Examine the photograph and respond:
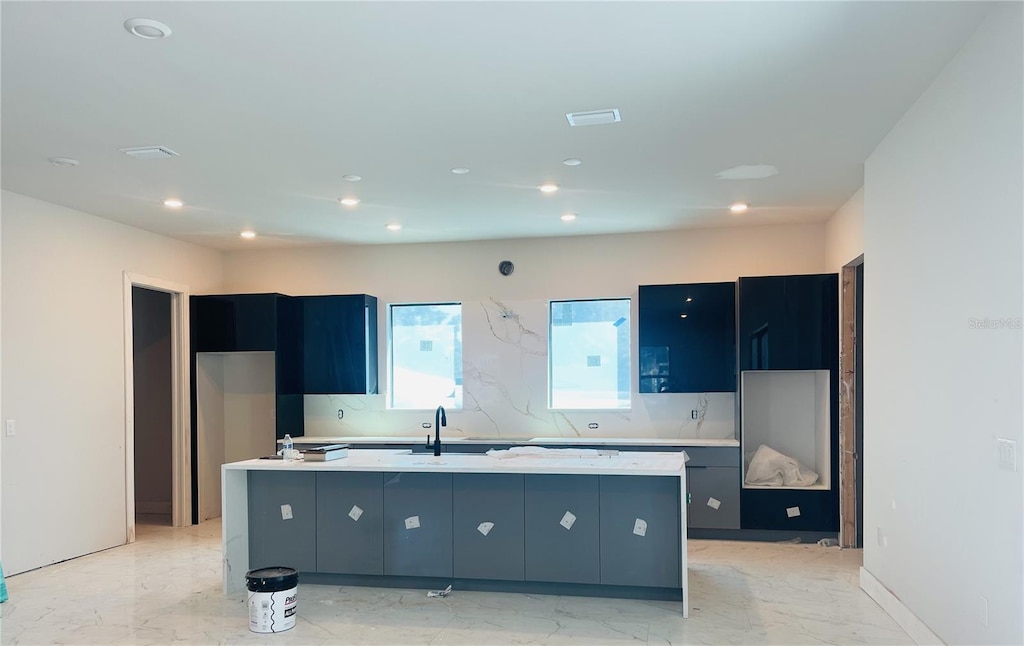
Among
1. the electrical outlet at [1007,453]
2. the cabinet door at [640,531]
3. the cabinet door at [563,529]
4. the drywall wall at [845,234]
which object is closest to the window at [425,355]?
the cabinet door at [563,529]

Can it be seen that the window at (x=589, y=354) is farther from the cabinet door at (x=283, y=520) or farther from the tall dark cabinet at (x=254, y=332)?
the cabinet door at (x=283, y=520)

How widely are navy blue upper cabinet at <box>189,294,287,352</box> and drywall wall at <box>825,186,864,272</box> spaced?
485 cm

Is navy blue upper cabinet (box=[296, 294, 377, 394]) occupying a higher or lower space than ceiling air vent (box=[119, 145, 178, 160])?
lower

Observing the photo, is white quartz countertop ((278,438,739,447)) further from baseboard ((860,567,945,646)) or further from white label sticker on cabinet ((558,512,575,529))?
white label sticker on cabinet ((558,512,575,529))

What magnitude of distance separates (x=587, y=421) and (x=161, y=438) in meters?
4.29

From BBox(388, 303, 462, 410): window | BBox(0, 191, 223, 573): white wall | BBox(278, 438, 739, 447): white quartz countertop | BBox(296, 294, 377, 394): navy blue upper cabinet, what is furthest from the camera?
BBox(388, 303, 462, 410): window

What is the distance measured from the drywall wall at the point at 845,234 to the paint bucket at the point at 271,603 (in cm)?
433

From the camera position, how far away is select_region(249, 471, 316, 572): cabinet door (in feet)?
16.1

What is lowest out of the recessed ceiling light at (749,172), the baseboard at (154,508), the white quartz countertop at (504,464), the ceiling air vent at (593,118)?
the baseboard at (154,508)

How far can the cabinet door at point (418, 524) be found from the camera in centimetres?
473

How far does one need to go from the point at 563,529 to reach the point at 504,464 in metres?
0.51

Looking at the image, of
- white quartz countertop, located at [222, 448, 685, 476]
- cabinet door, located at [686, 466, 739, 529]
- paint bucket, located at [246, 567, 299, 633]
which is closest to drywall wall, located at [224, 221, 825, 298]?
cabinet door, located at [686, 466, 739, 529]

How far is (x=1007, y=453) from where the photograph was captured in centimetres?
278

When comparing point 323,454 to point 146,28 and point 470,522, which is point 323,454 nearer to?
point 470,522
